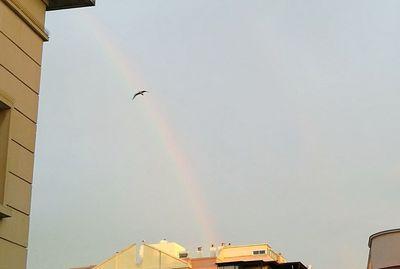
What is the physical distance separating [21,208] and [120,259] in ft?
150

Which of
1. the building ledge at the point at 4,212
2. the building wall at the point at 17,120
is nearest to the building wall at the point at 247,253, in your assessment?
the building wall at the point at 17,120

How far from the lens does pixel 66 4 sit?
1877cm

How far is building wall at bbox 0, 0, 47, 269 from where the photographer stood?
49.8ft

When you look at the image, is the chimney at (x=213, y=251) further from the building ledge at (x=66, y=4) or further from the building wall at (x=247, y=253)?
the building ledge at (x=66, y=4)

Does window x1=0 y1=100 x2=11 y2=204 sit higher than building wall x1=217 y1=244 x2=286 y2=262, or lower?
lower

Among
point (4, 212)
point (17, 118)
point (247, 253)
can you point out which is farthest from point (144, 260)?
point (4, 212)

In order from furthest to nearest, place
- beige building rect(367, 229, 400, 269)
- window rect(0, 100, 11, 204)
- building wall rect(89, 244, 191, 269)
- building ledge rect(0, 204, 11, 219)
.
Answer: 1. building wall rect(89, 244, 191, 269)
2. beige building rect(367, 229, 400, 269)
3. window rect(0, 100, 11, 204)
4. building ledge rect(0, 204, 11, 219)

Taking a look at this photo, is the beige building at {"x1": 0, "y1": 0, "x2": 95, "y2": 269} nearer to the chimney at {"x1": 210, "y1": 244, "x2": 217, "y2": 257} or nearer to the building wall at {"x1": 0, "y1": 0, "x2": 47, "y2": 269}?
the building wall at {"x1": 0, "y1": 0, "x2": 47, "y2": 269}

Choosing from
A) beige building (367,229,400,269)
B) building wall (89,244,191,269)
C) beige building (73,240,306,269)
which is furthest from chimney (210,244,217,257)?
beige building (367,229,400,269)

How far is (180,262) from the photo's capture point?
57938mm

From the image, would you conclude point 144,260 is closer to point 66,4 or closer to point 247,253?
point 247,253

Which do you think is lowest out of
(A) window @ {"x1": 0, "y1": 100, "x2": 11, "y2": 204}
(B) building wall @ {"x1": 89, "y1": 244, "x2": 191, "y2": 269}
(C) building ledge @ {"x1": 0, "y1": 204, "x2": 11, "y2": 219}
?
(C) building ledge @ {"x1": 0, "y1": 204, "x2": 11, "y2": 219}

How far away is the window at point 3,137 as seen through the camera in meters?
15.1

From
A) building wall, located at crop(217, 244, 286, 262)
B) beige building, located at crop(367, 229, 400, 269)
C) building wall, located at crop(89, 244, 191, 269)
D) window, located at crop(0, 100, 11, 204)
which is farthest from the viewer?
building wall, located at crop(217, 244, 286, 262)
